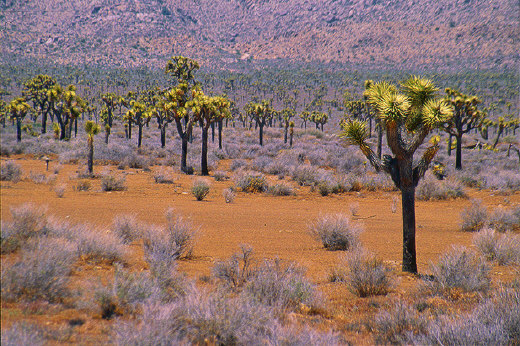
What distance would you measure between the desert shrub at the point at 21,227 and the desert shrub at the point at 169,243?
1976mm

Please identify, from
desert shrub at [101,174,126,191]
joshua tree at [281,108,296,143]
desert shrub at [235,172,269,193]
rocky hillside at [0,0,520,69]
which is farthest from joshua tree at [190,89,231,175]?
rocky hillside at [0,0,520,69]

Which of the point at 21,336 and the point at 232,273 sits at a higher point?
the point at 21,336

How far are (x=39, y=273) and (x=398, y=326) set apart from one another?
4.40 m

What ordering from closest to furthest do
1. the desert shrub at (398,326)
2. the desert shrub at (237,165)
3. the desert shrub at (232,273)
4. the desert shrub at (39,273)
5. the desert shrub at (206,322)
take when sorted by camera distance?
the desert shrub at (39,273) < the desert shrub at (206,322) < the desert shrub at (398,326) < the desert shrub at (232,273) < the desert shrub at (237,165)

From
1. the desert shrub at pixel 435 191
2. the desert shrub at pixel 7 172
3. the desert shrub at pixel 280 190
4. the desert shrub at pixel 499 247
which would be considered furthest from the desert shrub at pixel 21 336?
the desert shrub at pixel 435 191

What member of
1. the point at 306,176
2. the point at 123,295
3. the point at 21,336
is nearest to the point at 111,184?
the point at 306,176

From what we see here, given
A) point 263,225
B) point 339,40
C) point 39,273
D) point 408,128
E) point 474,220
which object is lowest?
point 263,225

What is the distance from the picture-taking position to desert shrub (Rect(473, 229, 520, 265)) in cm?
890

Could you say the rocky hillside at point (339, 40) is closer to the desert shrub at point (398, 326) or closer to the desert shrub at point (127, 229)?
the desert shrub at point (127, 229)

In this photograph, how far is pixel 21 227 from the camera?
13.0 feet

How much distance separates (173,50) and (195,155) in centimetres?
15709

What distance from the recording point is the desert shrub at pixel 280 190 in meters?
20.3

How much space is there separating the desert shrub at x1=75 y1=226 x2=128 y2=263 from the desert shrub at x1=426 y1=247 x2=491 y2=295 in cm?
594

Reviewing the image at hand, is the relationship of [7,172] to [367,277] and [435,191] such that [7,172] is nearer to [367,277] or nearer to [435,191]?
[367,277]
